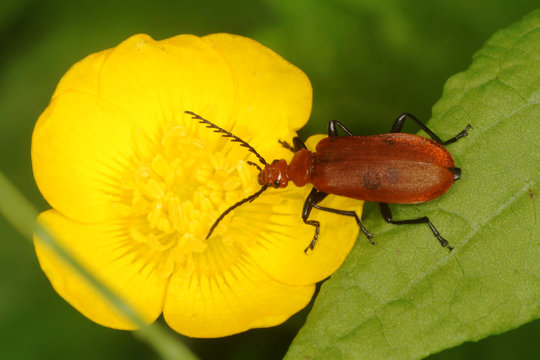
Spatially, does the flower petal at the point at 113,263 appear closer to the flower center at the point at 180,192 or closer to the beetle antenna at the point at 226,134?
the flower center at the point at 180,192

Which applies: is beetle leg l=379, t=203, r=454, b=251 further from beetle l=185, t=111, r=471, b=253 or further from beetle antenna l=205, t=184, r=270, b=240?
beetle antenna l=205, t=184, r=270, b=240

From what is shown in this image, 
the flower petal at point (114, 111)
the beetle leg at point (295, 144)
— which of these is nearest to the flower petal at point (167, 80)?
the flower petal at point (114, 111)

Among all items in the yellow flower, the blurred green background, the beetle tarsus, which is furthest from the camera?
the blurred green background

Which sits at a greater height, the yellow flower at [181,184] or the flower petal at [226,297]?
the yellow flower at [181,184]

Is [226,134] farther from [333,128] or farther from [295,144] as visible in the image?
[333,128]

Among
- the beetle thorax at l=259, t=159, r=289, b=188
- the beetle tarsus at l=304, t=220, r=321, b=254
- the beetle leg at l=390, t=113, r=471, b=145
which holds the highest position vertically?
the beetle leg at l=390, t=113, r=471, b=145

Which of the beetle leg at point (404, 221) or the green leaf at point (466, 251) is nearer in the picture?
the green leaf at point (466, 251)

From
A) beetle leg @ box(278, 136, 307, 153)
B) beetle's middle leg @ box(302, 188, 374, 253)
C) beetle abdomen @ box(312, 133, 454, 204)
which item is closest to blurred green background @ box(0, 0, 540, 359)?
beetle leg @ box(278, 136, 307, 153)
